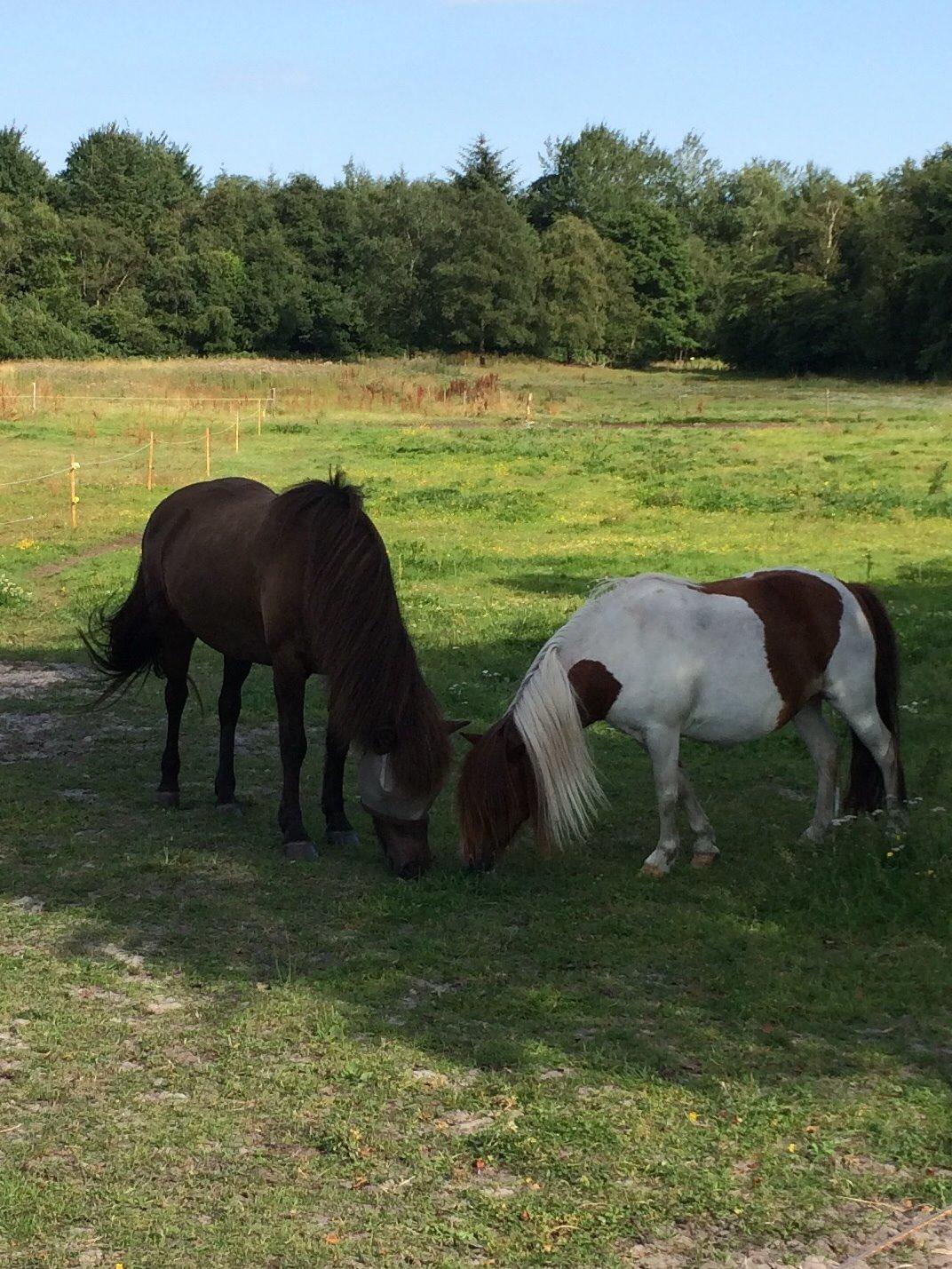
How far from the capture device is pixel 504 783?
613 centimetres

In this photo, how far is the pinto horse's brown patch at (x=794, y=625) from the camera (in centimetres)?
652

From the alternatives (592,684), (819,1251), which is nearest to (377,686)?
(592,684)

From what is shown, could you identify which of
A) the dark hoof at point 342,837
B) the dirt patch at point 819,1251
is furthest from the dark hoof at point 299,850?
the dirt patch at point 819,1251

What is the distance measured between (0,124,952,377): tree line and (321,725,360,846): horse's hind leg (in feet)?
187

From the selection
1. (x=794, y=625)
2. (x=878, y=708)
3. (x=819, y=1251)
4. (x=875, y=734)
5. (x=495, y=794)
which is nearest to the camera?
(x=819, y=1251)

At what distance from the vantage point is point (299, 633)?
6.89 metres

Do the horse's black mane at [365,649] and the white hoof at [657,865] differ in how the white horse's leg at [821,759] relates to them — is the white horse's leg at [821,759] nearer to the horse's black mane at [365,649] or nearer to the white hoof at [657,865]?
the white hoof at [657,865]

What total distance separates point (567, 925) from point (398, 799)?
3.48 ft

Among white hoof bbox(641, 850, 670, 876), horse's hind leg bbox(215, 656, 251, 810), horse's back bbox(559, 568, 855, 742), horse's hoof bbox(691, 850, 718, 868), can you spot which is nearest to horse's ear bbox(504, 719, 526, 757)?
horse's back bbox(559, 568, 855, 742)

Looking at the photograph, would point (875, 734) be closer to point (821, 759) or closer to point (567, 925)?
point (821, 759)

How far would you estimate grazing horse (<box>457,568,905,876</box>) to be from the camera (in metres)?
6.17

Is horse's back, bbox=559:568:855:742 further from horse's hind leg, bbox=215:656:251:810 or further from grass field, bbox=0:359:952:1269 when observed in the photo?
horse's hind leg, bbox=215:656:251:810

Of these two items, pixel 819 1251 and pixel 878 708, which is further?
pixel 878 708

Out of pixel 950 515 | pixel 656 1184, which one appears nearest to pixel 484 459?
pixel 950 515
